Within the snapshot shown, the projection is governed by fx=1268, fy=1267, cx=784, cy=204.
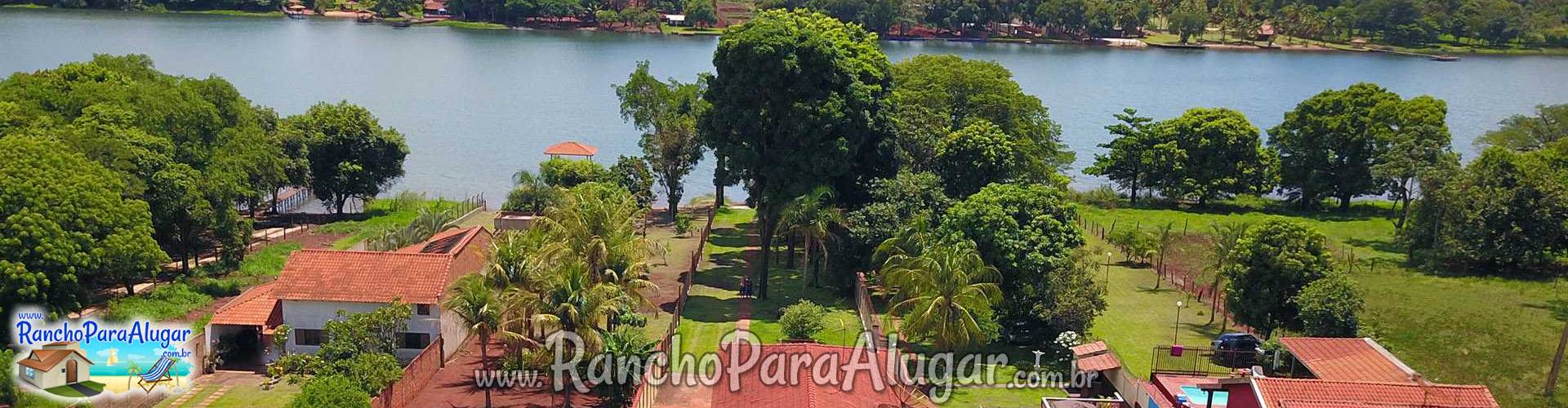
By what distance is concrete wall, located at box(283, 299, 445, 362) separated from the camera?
33.2m

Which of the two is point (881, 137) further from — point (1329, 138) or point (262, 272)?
point (1329, 138)

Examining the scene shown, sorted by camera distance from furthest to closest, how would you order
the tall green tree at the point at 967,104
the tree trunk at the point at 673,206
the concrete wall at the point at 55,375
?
the tree trunk at the point at 673,206, the tall green tree at the point at 967,104, the concrete wall at the point at 55,375

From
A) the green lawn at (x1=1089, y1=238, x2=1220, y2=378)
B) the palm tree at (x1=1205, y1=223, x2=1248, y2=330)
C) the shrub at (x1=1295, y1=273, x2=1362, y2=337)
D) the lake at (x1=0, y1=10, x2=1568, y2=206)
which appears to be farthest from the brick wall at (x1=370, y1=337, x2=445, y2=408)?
the lake at (x1=0, y1=10, x2=1568, y2=206)

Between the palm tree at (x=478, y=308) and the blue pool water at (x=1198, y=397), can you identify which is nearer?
the blue pool water at (x=1198, y=397)

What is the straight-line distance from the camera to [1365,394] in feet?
77.4

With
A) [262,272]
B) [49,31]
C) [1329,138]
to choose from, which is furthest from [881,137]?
[49,31]

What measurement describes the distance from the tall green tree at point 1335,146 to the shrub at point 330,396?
46772 millimetres

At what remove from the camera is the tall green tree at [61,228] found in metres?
34.3

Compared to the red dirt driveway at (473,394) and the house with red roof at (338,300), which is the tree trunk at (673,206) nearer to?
the house with red roof at (338,300)

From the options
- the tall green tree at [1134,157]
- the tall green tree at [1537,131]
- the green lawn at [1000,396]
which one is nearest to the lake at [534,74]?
the tall green tree at [1134,157]

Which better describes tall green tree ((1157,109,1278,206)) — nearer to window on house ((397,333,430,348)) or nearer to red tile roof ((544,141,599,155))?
red tile roof ((544,141,599,155))

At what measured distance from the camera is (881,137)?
42.2 m

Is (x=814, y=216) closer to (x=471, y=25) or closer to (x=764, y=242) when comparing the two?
(x=764, y=242)

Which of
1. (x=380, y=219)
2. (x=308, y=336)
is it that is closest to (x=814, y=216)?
(x=308, y=336)
